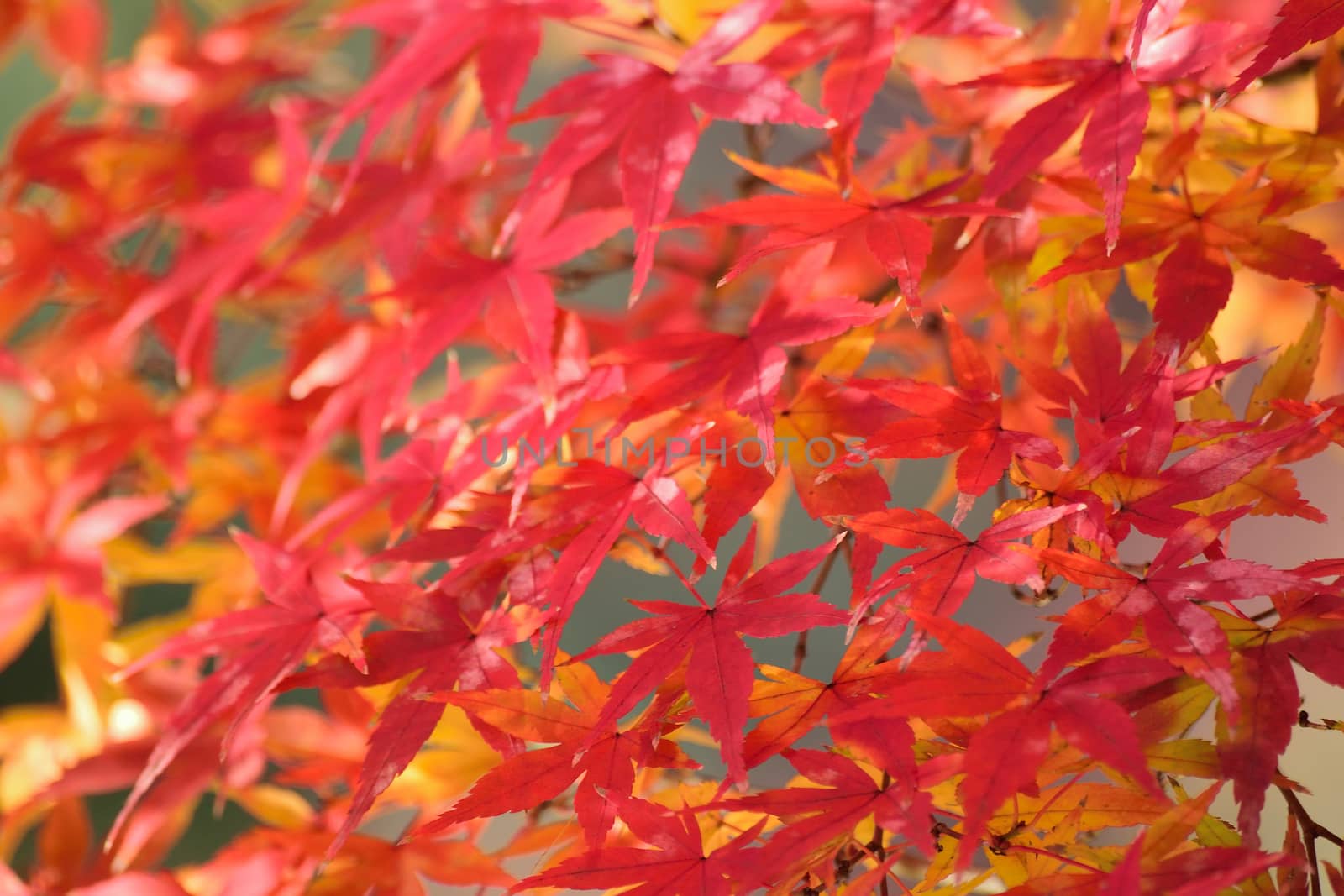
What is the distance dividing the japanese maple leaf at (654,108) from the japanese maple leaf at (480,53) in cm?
4

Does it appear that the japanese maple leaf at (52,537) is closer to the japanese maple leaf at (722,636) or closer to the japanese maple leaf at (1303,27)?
the japanese maple leaf at (722,636)

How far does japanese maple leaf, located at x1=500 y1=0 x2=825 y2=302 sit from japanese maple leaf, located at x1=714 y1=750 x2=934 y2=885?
201mm

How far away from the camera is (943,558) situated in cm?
36

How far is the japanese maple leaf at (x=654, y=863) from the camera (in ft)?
1.16

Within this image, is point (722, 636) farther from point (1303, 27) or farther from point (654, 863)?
point (1303, 27)

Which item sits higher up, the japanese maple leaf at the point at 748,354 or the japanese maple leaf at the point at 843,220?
the japanese maple leaf at the point at 843,220

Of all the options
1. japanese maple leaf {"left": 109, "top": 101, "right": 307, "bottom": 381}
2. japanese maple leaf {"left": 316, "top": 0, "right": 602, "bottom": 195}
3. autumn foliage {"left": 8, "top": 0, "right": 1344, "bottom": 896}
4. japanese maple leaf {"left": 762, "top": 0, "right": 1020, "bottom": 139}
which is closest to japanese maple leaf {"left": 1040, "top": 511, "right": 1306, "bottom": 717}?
autumn foliage {"left": 8, "top": 0, "right": 1344, "bottom": 896}

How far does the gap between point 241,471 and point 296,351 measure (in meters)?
0.20

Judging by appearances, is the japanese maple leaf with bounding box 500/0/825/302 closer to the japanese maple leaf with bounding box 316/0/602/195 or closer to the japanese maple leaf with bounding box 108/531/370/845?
the japanese maple leaf with bounding box 316/0/602/195

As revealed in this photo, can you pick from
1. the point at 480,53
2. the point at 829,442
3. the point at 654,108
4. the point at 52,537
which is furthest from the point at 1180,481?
the point at 52,537

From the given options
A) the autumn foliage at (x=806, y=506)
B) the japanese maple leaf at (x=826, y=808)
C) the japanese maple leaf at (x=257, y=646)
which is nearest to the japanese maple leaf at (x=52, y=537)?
the autumn foliage at (x=806, y=506)

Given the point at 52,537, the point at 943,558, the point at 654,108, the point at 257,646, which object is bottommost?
the point at 52,537

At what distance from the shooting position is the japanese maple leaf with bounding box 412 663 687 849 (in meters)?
0.36

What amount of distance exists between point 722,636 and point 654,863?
0.28 ft
